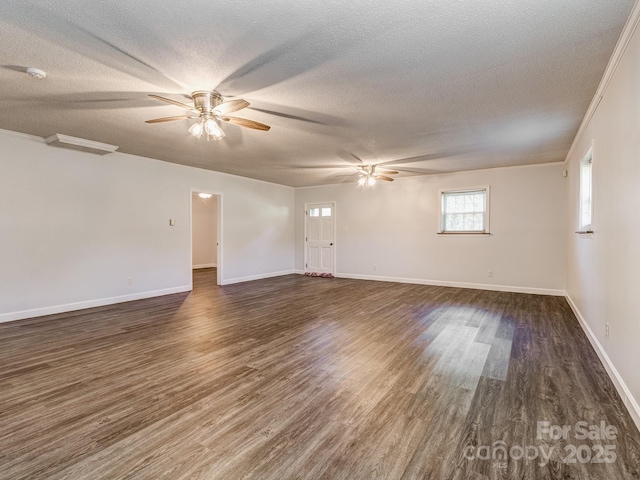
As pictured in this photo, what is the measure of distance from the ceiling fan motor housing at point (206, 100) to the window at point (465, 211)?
5395 millimetres

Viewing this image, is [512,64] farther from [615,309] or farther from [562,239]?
[562,239]

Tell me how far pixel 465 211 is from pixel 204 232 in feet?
26.2

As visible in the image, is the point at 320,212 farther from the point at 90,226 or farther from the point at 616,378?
the point at 616,378

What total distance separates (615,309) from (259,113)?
375 cm

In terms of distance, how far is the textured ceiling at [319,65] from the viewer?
198 cm

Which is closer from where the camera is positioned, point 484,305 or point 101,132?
Answer: point 101,132

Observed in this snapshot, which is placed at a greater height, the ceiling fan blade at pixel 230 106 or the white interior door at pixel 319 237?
the ceiling fan blade at pixel 230 106

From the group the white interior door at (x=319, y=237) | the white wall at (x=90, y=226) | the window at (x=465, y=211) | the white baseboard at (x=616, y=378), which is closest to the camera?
the white baseboard at (x=616, y=378)

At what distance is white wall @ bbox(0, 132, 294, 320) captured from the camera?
4.41 m

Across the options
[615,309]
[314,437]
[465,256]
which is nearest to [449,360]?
[615,309]

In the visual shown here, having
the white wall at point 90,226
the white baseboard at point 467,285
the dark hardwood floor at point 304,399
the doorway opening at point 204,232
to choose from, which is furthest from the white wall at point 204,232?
the dark hardwood floor at point 304,399

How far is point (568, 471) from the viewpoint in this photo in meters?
1.63

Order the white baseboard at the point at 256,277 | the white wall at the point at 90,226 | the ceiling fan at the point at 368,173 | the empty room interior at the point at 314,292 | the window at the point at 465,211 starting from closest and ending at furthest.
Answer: the empty room interior at the point at 314,292 < the white wall at the point at 90,226 < the ceiling fan at the point at 368,173 < the window at the point at 465,211 < the white baseboard at the point at 256,277

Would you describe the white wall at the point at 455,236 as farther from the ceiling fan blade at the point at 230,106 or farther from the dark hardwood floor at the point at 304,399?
the ceiling fan blade at the point at 230,106
